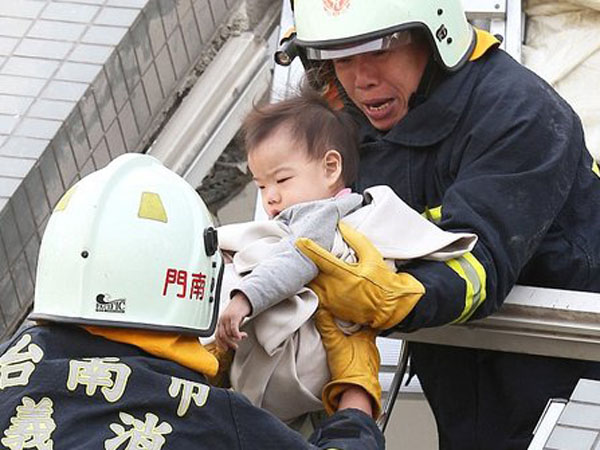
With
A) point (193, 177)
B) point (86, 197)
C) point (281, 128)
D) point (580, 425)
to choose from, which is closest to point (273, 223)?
point (281, 128)

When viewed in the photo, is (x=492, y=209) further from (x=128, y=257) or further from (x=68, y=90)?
(x=68, y=90)

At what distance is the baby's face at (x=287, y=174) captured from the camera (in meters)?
3.85

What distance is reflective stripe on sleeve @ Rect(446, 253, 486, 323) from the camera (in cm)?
381

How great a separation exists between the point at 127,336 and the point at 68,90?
7.35ft

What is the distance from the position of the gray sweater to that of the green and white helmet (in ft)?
1.26

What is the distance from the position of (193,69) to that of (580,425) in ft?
10.2

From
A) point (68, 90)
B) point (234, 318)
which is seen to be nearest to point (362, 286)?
point (234, 318)

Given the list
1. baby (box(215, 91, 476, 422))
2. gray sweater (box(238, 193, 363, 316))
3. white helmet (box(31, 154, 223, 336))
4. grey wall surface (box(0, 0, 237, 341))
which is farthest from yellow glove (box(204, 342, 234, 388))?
grey wall surface (box(0, 0, 237, 341))

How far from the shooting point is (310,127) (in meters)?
3.92

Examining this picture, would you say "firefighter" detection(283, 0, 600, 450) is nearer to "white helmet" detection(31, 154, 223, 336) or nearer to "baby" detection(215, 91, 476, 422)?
"baby" detection(215, 91, 476, 422)

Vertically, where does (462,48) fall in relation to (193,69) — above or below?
above

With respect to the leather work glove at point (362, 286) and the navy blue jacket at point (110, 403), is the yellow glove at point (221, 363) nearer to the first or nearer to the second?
the leather work glove at point (362, 286)

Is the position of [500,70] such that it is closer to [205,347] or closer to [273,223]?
[273,223]

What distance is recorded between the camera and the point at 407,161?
418 cm
